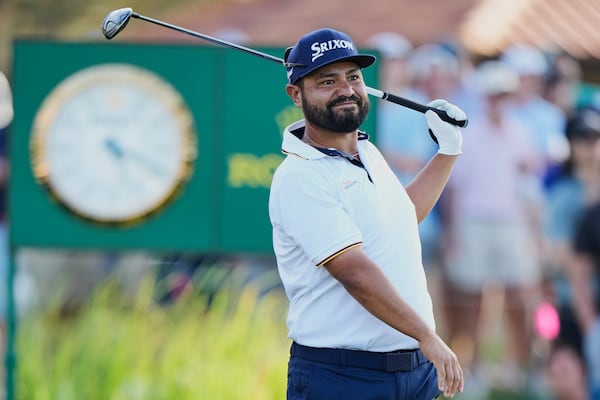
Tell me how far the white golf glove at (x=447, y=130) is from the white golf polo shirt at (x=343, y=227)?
0.44 m

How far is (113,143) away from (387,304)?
3.09 metres

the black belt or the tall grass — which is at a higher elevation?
the black belt

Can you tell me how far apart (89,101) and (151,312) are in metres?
1.14

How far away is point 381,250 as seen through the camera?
4.86m

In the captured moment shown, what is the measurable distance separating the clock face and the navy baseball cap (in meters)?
2.62

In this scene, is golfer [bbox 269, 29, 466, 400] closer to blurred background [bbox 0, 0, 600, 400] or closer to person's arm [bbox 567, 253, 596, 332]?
blurred background [bbox 0, 0, 600, 400]

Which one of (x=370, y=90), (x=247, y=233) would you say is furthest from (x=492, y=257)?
(x=370, y=90)

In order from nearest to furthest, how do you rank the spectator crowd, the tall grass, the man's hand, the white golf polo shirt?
the man's hand
the white golf polo shirt
the tall grass
the spectator crowd

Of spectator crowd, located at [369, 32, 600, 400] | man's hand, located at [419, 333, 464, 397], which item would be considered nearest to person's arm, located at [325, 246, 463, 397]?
man's hand, located at [419, 333, 464, 397]

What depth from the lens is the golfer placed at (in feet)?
15.6

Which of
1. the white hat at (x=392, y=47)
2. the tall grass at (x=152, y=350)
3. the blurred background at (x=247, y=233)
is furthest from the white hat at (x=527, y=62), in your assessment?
the tall grass at (x=152, y=350)

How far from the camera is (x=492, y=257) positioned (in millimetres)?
9828

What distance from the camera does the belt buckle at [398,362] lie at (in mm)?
4855

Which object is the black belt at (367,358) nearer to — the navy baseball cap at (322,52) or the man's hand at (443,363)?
the man's hand at (443,363)
